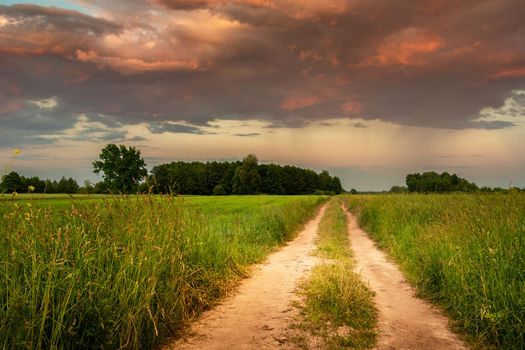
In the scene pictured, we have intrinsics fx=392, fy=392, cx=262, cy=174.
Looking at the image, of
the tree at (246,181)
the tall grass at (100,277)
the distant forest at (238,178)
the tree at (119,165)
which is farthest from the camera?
the tree at (246,181)

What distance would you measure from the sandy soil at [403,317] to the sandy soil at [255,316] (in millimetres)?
1559

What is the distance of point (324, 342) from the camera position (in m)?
5.68

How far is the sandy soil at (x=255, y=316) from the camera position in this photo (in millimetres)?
5777

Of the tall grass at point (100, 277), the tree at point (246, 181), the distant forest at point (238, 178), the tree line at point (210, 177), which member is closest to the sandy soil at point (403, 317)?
the tall grass at point (100, 277)

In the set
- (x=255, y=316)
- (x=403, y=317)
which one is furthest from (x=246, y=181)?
(x=403, y=317)

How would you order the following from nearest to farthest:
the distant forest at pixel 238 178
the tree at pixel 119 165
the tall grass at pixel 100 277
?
the tall grass at pixel 100 277 < the tree at pixel 119 165 < the distant forest at pixel 238 178

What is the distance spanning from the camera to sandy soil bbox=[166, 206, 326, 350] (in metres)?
5.78

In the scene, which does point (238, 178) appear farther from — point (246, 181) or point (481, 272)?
point (481, 272)

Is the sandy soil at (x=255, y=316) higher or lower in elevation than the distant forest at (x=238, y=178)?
lower

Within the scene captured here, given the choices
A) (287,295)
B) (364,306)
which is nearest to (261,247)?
(287,295)

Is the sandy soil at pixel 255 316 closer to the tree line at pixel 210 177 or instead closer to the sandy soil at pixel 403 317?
the sandy soil at pixel 403 317

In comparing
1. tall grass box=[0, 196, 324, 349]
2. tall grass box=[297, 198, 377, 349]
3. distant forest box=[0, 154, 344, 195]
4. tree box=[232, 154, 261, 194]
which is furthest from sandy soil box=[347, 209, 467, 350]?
tree box=[232, 154, 261, 194]

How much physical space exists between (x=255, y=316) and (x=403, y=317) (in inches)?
103

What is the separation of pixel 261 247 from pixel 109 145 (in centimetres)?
5569
